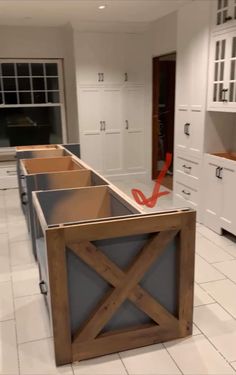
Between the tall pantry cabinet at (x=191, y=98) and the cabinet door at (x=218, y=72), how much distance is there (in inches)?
3.6

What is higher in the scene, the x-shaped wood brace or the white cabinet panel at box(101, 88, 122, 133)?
the white cabinet panel at box(101, 88, 122, 133)

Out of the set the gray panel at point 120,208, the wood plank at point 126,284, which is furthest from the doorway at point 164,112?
the wood plank at point 126,284

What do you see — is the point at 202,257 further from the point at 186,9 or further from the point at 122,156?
the point at 122,156

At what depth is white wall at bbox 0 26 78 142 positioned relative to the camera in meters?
5.70

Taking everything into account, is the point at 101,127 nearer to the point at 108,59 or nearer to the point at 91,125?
the point at 91,125

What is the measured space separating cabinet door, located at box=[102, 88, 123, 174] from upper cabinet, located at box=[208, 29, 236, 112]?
97.9 inches

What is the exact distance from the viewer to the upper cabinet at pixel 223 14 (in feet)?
10.9

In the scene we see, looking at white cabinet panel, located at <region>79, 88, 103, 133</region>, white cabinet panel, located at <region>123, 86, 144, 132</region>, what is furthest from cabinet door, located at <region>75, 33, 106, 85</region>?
white cabinet panel, located at <region>123, 86, 144, 132</region>

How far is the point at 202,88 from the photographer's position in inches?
152

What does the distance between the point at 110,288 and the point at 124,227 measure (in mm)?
384

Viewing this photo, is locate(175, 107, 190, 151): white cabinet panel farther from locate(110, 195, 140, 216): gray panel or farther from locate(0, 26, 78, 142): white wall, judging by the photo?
locate(0, 26, 78, 142): white wall

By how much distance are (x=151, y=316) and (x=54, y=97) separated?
503cm

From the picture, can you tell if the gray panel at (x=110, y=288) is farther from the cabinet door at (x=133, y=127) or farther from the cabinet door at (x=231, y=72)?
the cabinet door at (x=133, y=127)

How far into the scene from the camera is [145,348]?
2.13m
